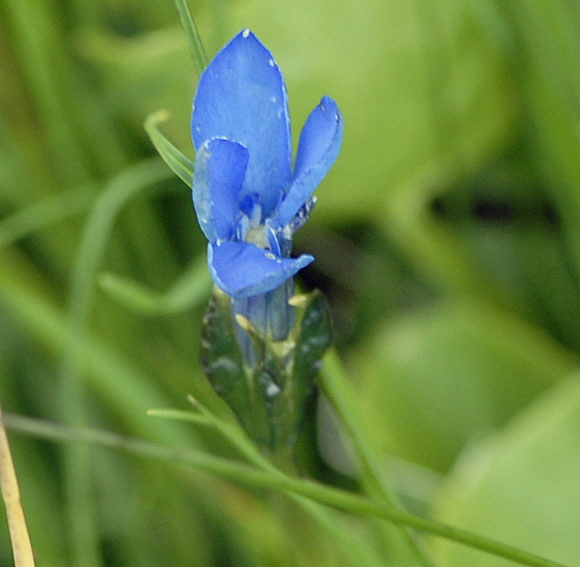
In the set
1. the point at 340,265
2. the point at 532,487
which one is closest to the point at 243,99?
the point at 532,487

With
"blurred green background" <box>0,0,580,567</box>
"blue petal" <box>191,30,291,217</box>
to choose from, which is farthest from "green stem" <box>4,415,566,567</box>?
"blurred green background" <box>0,0,580,567</box>

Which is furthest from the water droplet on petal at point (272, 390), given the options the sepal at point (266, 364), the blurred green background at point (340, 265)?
the blurred green background at point (340, 265)

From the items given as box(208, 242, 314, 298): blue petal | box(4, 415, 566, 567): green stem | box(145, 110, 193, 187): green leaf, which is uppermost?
box(145, 110, 193, 187): green leaf

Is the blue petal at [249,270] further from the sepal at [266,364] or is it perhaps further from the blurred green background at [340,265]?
the blurred green background at [340,265]

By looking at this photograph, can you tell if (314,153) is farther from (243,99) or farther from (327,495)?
(327,495)

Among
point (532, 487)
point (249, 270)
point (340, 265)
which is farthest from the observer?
point (340, 265)

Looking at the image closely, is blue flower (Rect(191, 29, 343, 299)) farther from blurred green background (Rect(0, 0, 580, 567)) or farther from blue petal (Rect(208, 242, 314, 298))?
blurred green background (Rect(0, 0, 580, 567))

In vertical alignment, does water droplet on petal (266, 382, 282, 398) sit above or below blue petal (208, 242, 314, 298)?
below

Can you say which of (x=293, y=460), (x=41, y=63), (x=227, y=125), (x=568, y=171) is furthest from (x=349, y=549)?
(x=41, y=63)

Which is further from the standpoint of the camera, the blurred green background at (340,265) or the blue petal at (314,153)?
the blurred green background at (340,265)
